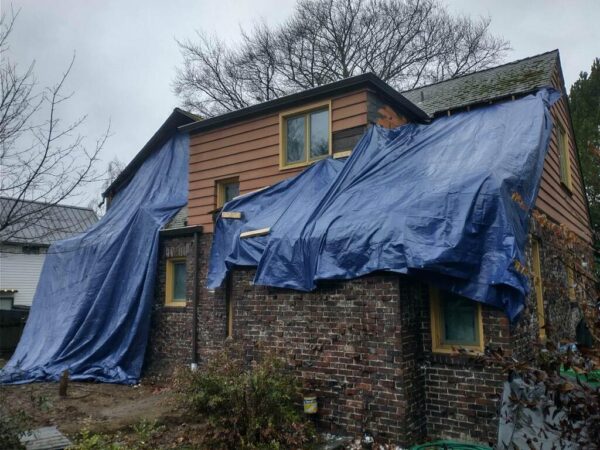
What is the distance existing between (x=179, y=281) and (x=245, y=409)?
5790mm

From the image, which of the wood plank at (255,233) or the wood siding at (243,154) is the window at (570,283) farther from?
the wood plank at (255,233)

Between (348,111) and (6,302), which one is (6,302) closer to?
(6,302)

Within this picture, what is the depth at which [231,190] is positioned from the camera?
34.2ft

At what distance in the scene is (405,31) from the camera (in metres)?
22.7

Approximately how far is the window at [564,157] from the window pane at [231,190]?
22.9ft

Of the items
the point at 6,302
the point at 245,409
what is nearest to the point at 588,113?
the point at 245,409

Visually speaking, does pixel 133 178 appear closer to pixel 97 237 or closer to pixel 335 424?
pixel 97 237

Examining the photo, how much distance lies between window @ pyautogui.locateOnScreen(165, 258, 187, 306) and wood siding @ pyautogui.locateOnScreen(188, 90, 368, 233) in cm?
111

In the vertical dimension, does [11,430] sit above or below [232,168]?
below

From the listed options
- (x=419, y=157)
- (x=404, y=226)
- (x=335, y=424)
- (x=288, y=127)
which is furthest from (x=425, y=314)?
(x=288, y=127)

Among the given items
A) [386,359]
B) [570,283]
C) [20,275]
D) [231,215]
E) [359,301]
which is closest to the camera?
[386,359]

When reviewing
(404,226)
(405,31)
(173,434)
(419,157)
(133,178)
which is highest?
(405,31)

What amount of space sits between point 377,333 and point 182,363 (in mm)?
5535

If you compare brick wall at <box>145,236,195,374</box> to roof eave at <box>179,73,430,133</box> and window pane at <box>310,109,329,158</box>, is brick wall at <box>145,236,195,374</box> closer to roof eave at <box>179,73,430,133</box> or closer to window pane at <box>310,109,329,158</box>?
roof eave at <box>179,73,430,133</box>
